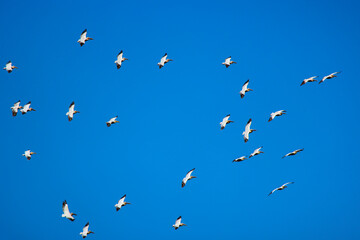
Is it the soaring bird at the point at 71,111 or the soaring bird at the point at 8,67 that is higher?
the soaring bird at the point at 8,67

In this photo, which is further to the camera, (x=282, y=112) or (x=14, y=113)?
(x=14, y=113)

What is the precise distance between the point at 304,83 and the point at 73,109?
61.3ft

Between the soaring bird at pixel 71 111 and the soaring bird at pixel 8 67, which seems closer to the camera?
the soaring bird at pixel 71 111

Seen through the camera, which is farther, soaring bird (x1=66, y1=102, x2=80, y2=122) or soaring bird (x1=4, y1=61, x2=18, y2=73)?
soaring bird (x1=4, y1=61, x2=18, y2=73)

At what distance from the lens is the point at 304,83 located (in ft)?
163

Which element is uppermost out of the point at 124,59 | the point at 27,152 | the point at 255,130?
the point at 124,59

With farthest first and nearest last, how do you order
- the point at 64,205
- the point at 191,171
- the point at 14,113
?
the point at 14,113 → the point at 191,171 → the point at 64,205

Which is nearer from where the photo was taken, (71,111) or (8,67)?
(71,111)

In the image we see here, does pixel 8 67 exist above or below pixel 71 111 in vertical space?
above

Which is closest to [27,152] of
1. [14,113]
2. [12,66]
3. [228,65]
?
[14,113]

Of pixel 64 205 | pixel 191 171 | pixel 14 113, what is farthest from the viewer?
pixel 14 113

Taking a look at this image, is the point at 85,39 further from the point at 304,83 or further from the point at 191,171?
the point at 304,83

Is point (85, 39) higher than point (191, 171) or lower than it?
higher

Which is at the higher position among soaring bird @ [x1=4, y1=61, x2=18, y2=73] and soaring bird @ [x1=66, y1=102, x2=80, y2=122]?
soaring bird @ [x1=4, y1=61, x2=18, y2=73]
